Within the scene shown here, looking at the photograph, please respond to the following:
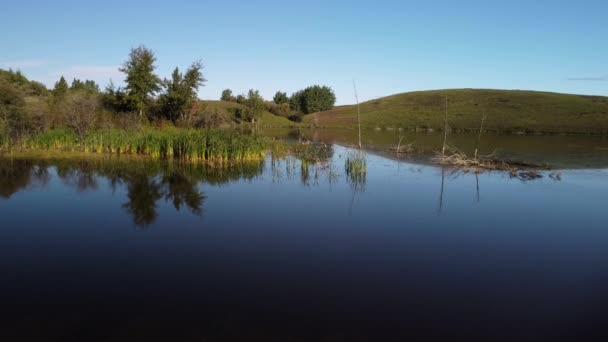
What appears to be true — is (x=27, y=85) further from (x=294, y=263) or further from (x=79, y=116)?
(x=294, y=263)

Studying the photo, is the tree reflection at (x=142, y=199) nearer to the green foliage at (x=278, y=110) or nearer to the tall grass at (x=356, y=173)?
the tall grass at (x=356, y=173)

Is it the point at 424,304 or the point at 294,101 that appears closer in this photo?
the point at 424,304

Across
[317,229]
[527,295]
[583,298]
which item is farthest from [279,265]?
[583,298]

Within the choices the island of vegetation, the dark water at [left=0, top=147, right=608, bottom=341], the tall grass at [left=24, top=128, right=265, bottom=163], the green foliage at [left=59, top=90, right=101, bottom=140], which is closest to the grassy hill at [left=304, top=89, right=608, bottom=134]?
the island of vegetation

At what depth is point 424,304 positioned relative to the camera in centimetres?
579

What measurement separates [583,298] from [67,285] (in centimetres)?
770

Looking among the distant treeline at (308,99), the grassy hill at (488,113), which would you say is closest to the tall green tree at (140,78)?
the grassy hill at (488,113)

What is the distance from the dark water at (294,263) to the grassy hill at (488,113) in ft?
166

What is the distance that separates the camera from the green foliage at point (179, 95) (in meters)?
31.4

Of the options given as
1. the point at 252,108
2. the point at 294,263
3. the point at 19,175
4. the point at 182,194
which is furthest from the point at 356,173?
the point at 252,108

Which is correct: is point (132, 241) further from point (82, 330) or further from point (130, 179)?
point (130, 179)

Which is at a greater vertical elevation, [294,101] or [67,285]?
[294,101]

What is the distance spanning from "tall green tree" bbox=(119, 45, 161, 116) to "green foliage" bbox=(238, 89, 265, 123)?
39.6 meters

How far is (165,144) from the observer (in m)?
19.8
